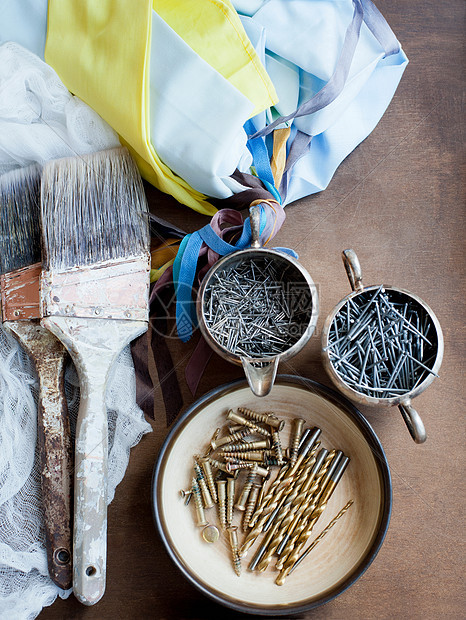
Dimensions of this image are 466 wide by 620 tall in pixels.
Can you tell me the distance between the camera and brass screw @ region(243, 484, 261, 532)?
2.39 feet

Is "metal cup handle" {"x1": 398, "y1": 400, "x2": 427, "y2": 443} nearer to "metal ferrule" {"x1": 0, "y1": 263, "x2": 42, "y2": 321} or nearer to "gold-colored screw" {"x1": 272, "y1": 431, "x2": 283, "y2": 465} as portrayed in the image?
"gold-colored screw" {"x1": 272, "y1": 431, "x2": 283, "y2": 465}

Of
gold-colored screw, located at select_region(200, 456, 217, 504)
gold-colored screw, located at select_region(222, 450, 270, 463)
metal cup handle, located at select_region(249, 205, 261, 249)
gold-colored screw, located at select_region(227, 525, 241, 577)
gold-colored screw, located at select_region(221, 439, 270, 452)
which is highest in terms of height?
metal cup handle, located at select_region(249, 205, 261, 249)

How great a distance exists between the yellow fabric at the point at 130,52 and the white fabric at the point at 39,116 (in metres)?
0.03

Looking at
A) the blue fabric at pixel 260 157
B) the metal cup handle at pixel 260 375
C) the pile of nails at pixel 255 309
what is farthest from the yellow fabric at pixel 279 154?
the metal cup handle at pixel 260 375

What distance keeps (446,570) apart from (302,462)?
0.26m

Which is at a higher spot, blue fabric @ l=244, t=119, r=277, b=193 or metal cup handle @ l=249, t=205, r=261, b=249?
blue fabric @ l=244, t=119, r=277, b=193

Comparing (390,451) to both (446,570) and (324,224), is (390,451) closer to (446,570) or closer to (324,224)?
(446,570)

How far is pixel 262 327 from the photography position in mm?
692

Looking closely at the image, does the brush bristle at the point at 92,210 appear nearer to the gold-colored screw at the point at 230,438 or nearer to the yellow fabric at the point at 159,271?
the yellow fabric at the point at 159,271

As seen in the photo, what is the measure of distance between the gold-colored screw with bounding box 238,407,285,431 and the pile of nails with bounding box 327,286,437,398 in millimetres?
133

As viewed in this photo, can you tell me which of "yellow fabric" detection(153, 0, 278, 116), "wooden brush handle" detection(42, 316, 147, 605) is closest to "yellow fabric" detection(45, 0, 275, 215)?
"yellow fabric" detection(153, 0, 278, 116)

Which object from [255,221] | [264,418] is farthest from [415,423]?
[255,221]

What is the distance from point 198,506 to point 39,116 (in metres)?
0.60

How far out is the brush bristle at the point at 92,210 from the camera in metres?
0.72
